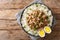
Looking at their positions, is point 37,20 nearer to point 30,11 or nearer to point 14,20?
point 30,11

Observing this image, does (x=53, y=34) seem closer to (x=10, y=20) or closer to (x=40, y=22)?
(x=40, y=22)

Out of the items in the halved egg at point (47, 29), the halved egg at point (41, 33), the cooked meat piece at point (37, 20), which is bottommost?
the halved egg at point (41, 33)

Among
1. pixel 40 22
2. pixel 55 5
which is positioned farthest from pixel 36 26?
pixel 55 5

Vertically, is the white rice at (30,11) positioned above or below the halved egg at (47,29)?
above

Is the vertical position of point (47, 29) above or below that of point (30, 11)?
below

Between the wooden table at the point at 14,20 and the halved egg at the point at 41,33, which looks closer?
the halved egg at the point at 41,33

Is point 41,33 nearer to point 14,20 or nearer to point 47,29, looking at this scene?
point 47,29

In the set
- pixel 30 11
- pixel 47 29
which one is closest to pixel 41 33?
pixel 47 29

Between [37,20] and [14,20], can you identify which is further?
[14,20]
